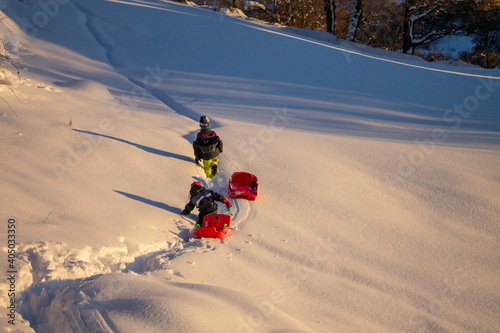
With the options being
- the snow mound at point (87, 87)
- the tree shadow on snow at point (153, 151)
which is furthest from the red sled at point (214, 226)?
the snow mound at point (87, 87)

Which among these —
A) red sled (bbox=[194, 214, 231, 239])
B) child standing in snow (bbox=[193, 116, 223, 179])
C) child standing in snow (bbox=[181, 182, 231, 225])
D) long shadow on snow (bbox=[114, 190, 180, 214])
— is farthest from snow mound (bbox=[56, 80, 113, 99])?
red sled (bbox=[194, 214, 231, 239])

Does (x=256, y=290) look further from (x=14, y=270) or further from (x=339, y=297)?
(x=14, y=270)

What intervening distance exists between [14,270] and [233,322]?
5.23ft

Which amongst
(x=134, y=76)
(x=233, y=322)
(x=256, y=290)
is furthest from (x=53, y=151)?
(x=134, y=76)

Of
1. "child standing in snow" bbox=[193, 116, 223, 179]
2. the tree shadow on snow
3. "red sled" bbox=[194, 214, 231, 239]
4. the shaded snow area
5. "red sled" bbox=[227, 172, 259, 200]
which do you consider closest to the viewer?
the shaded snow area

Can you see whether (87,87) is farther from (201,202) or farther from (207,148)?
(201,202)

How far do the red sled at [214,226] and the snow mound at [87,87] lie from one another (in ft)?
13.6

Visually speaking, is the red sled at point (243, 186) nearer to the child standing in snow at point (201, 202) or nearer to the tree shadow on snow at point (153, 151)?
the child standing in snow at point (201, 202)

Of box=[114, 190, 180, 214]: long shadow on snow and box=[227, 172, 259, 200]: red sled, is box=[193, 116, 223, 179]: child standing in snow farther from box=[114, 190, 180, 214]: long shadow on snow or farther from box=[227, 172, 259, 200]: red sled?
box=[114, 190, 180, 214]: long shadow on snow

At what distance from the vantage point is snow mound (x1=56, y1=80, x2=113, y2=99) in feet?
21.1

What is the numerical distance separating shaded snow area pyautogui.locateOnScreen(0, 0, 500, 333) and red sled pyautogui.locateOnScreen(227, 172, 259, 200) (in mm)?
121

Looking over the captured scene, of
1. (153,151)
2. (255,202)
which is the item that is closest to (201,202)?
(255,202)

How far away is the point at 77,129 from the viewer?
4.77 meters

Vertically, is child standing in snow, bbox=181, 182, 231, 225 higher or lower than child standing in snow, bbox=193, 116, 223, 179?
lower
